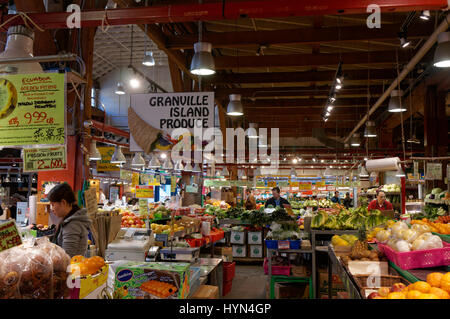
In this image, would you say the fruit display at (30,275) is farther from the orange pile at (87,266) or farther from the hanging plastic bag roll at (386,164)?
the hanging plastic bag roll at (386,164)

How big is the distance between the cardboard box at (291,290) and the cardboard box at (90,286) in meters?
4.23

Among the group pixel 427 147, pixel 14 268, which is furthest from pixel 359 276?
pixel 427 147

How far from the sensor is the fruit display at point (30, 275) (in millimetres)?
1824

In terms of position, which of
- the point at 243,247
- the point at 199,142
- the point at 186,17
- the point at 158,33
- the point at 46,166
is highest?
the point at 158,33

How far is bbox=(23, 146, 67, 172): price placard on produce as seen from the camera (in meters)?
3.75

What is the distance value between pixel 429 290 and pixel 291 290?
169 inches

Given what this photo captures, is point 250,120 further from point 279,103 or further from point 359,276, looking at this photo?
point 359,276

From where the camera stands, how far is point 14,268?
6.14ft

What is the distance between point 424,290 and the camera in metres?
2.22

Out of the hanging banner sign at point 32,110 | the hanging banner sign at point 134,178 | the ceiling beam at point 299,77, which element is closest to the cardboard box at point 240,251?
the ceiling beam at point 299,77

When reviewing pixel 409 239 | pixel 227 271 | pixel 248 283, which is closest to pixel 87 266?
pixel 409 239

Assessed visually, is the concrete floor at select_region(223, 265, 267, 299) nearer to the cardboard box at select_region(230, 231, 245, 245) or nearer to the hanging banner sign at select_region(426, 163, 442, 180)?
the cardboard box at select_region(230, 231, 245, 245)

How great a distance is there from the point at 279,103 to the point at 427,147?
4.69m

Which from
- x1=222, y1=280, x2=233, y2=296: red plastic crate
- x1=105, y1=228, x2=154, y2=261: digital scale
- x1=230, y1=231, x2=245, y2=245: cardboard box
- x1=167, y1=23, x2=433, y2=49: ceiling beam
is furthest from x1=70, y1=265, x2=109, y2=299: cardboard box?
x1=230, y1=231, x2=245, y2=245: cardboard box
